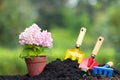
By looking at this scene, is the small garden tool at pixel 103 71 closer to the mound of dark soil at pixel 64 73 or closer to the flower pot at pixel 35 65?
the mound of dark soil at pixel 64 73

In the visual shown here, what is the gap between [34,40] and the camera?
143 inches

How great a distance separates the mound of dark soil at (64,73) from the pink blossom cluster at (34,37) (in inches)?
7.7

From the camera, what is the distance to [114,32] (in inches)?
477

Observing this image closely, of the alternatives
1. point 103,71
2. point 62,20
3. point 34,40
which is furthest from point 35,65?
point 62,20

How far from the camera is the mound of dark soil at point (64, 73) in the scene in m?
3.46

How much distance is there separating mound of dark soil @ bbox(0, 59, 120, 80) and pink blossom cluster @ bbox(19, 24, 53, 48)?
0.19 m

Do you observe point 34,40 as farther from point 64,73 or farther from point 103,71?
point 103,71

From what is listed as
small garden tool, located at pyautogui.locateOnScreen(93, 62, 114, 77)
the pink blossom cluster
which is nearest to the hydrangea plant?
the pink blossom cluster

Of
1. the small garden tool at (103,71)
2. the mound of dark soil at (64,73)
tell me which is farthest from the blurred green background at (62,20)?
the small garden tool at (103,71)

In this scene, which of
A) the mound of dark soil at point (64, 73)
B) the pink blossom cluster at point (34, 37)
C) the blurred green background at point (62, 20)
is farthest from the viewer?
the blurred green background at point (62, 20)

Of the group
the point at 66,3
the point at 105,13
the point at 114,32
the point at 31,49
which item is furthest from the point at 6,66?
the point at 66,3

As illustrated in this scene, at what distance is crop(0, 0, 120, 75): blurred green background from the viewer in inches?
474

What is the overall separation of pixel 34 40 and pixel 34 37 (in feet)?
0.09

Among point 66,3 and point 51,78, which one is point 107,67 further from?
point 66,3
